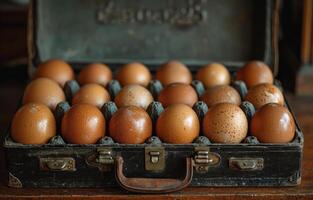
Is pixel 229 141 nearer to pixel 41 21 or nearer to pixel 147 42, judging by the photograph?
pixel 147 42

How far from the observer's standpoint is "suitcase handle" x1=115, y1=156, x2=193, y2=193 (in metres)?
1.25

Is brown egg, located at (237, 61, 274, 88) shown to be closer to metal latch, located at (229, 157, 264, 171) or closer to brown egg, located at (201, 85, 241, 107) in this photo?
brown egg, located at (201, 85, 241, 107)

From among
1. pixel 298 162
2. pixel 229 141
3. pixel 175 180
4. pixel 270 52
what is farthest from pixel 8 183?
pixel 270 52

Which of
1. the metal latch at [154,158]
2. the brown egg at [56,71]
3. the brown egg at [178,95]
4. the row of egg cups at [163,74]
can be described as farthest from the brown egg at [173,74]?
the metal latch at [154,158]

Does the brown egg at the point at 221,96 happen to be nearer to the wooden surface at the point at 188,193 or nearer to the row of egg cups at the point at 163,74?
the row of egg cups at the point at 163,74

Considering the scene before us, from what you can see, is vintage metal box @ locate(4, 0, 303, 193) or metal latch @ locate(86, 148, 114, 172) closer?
metal latch @ locate(86, 148, 114, 172)

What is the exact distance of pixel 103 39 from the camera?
1.81 meters

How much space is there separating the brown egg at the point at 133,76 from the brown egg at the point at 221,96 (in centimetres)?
18

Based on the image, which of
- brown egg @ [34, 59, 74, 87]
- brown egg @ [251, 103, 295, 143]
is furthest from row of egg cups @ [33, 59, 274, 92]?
brown egg @ [251, 103, 295, 143]

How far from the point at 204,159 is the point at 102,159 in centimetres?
19

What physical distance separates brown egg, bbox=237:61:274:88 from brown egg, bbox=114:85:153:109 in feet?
0.84

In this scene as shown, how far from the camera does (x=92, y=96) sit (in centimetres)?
145

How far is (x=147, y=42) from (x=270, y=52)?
0.33 metres

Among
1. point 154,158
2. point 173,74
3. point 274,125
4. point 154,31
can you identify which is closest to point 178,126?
point 154,158
